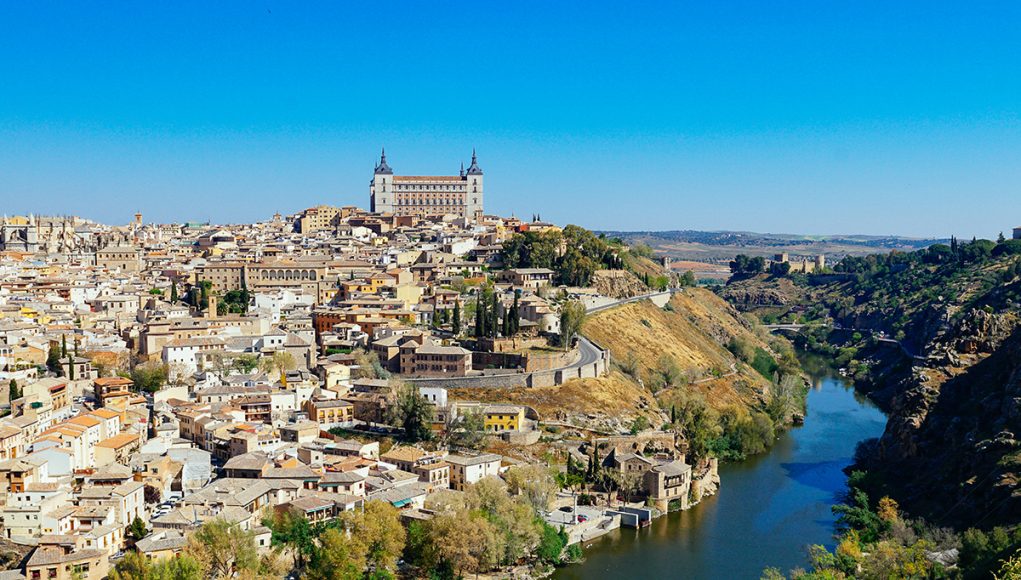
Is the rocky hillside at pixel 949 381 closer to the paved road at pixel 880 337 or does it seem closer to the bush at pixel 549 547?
the paved road at pixel 880 337

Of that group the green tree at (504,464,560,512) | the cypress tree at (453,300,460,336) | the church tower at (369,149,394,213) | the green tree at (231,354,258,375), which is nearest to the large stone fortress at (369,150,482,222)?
the church tower at (369,149,394,213)

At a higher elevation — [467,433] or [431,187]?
[431,187]

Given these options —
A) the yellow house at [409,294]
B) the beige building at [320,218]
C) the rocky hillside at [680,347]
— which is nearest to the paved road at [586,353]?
the rocky hillside at [680,347]

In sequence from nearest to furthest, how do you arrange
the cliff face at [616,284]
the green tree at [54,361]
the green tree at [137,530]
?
the green tree at [137,530]
the green tree at [54,361]
the cliff face at [616,284]

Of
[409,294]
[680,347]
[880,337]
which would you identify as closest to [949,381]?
[680,347]

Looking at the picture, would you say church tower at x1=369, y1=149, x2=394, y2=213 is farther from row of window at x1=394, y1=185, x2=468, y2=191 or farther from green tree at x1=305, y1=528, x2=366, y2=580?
green tree at x1=305, y1=528, x2=366, y2=580

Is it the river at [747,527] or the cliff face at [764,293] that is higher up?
the cliff face at [764,293]

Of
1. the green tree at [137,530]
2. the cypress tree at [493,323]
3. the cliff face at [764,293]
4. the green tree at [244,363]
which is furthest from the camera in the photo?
the cliff face at [764,293]

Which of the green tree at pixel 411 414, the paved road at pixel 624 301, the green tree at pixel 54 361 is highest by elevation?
the paved road at pixel 624 301

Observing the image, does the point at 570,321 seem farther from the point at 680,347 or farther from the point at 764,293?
the point at 764,293
